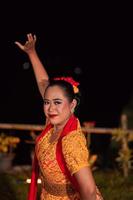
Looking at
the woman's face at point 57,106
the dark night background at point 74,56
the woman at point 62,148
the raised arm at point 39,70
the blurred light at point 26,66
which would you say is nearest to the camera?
the woman at point 62,148

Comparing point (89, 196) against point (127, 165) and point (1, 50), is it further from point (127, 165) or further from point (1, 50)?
point (1, 50)

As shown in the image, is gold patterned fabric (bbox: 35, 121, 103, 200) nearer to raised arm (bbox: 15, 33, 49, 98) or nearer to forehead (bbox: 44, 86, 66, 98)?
forehead (bbox: 44, 86, 66, 98)

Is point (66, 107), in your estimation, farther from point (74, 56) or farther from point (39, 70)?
point (74, 56)

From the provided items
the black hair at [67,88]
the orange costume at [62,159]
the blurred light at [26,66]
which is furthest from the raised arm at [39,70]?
the blurred light at [26,66]

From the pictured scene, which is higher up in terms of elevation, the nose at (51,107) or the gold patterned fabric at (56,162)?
the nose at (51,107)

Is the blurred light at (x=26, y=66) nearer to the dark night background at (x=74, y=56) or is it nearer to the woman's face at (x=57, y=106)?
the dark night background at (x=74, y=56)

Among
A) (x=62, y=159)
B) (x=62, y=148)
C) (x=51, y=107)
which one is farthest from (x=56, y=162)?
(x=51, y=107)

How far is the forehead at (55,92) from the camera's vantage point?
12.0 ft

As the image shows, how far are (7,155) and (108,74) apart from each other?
706 centimetres

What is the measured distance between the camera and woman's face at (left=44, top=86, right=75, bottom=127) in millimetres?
3658

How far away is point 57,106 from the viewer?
144 inches

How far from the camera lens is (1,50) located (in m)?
14.6

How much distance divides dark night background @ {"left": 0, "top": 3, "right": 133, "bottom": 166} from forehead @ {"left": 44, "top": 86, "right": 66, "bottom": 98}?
10.5 metres

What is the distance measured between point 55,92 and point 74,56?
12077mm
